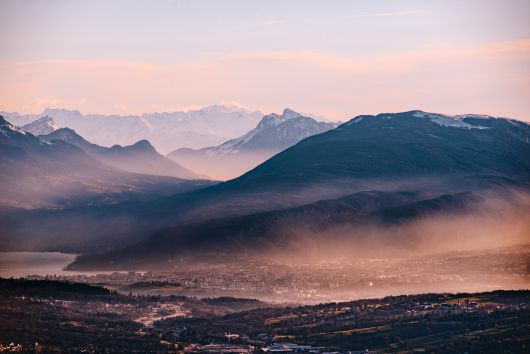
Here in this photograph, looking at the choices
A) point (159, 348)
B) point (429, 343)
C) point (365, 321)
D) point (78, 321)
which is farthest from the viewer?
point (78, 321)

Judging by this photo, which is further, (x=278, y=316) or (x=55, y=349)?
(x=278, y=316)

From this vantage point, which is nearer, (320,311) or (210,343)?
(210,343)

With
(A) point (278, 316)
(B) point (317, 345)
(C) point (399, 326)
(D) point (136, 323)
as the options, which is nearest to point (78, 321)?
(D) point (136, 323)

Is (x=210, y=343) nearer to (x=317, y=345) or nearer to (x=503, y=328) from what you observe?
(x=317, y=345)

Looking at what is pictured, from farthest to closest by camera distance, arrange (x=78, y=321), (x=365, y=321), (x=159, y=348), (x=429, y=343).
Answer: (x=78, y=321), (x=365, y=321), (x=159, y=348), (x=429, y=343)

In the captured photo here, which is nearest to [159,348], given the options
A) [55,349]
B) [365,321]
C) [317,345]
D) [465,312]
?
[55,349]

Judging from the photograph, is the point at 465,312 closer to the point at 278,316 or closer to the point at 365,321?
the point at 365,321
